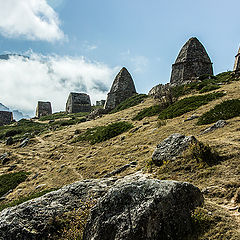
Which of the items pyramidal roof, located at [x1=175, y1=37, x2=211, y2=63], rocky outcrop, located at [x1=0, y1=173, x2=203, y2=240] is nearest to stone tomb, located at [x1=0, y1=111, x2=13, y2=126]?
pyramidal roof, located at [x1=175, y1=37, x2=211, y2=63]

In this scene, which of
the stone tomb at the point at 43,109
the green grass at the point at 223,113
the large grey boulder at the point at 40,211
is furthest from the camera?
the stone tomb at the point at 43,109

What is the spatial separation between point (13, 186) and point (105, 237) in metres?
10.0

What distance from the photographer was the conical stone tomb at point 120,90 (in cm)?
3375

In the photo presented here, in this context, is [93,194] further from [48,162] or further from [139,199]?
[48,162]

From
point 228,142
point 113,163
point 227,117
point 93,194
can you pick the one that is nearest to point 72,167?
point 113,163

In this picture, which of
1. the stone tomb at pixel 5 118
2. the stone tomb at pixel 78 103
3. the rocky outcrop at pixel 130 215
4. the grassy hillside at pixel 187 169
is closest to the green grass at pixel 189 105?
the grassy hillside at pixel 187 169

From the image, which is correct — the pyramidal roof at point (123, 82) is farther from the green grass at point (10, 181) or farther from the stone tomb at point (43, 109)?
the stone tomb at point (43, 109)

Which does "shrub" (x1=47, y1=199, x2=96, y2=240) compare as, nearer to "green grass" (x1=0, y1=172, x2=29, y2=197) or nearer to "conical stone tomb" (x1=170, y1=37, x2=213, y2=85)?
"green grass" (x1=0, y1=172, x2=29, y2=197)

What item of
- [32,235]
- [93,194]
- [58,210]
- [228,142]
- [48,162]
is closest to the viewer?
[32,235]

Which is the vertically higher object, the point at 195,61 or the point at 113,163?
the point at 195,61

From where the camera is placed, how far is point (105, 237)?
120 inches

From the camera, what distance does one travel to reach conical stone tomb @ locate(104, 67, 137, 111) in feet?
111

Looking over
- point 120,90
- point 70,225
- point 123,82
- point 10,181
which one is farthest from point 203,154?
point 123,82

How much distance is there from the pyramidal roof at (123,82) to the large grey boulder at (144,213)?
31.6 meters
